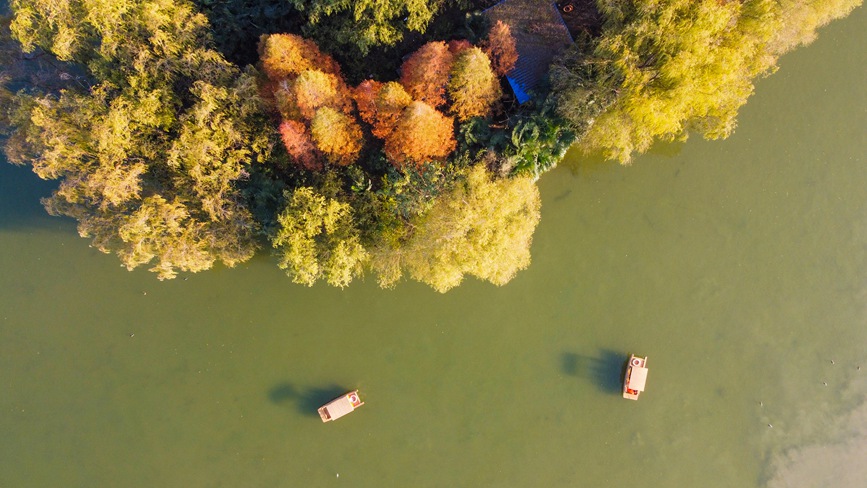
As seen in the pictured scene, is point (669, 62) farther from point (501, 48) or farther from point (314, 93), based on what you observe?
point (314, 93)

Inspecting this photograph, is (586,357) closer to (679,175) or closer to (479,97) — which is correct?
(679,175)

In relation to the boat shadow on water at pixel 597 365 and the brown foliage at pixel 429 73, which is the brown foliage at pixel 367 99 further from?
the boat shadow on water at pixel 597 365

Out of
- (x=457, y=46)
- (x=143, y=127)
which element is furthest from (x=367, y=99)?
(x=143, y=127)

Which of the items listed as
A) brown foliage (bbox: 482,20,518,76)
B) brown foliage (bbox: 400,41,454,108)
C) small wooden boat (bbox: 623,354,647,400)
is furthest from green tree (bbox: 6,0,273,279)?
small wooden boat (bbox: 623,354,647,400)

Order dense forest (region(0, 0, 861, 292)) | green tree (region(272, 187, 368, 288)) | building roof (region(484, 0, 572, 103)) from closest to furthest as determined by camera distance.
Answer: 1. dense forest (region(0, 0, 861, 292))
2. green tree (region(272, 187, 368, 288))
3. building roof (region(484, 0, 572, 103))

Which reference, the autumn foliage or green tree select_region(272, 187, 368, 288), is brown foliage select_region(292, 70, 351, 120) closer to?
the autumn foliage

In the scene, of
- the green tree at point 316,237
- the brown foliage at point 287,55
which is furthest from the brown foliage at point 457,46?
the green tree at point 316,237
